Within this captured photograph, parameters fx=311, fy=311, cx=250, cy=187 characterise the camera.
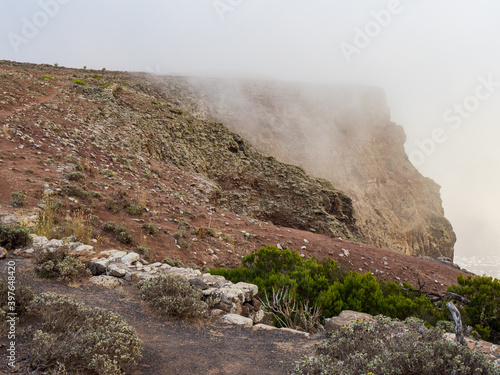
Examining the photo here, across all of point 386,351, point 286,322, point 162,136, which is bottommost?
point 286,322

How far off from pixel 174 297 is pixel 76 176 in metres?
9.28

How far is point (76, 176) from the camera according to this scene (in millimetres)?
12164

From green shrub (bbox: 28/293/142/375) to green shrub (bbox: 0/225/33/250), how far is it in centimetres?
368

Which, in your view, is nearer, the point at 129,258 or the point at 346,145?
the point at 129,258

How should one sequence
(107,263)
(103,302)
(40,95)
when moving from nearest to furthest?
(103,302) → (107,263) → (40,95)

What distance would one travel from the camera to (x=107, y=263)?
6.54m

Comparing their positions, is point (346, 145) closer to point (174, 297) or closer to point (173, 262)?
point (173, 262)

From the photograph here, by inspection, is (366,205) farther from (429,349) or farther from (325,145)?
(429,349)

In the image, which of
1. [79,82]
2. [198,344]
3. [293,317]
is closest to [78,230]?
[198,344]

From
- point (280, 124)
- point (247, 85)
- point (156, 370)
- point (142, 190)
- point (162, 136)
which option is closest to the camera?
point (156, 370)

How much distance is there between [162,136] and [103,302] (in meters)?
18.5

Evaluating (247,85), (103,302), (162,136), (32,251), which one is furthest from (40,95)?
(247,85)

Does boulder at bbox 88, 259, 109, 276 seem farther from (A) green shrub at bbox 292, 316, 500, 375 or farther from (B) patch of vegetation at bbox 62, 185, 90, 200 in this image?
(B) patch of vegetation at bbox 62, 185, 90, 200

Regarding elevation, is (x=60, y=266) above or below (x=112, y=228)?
below
